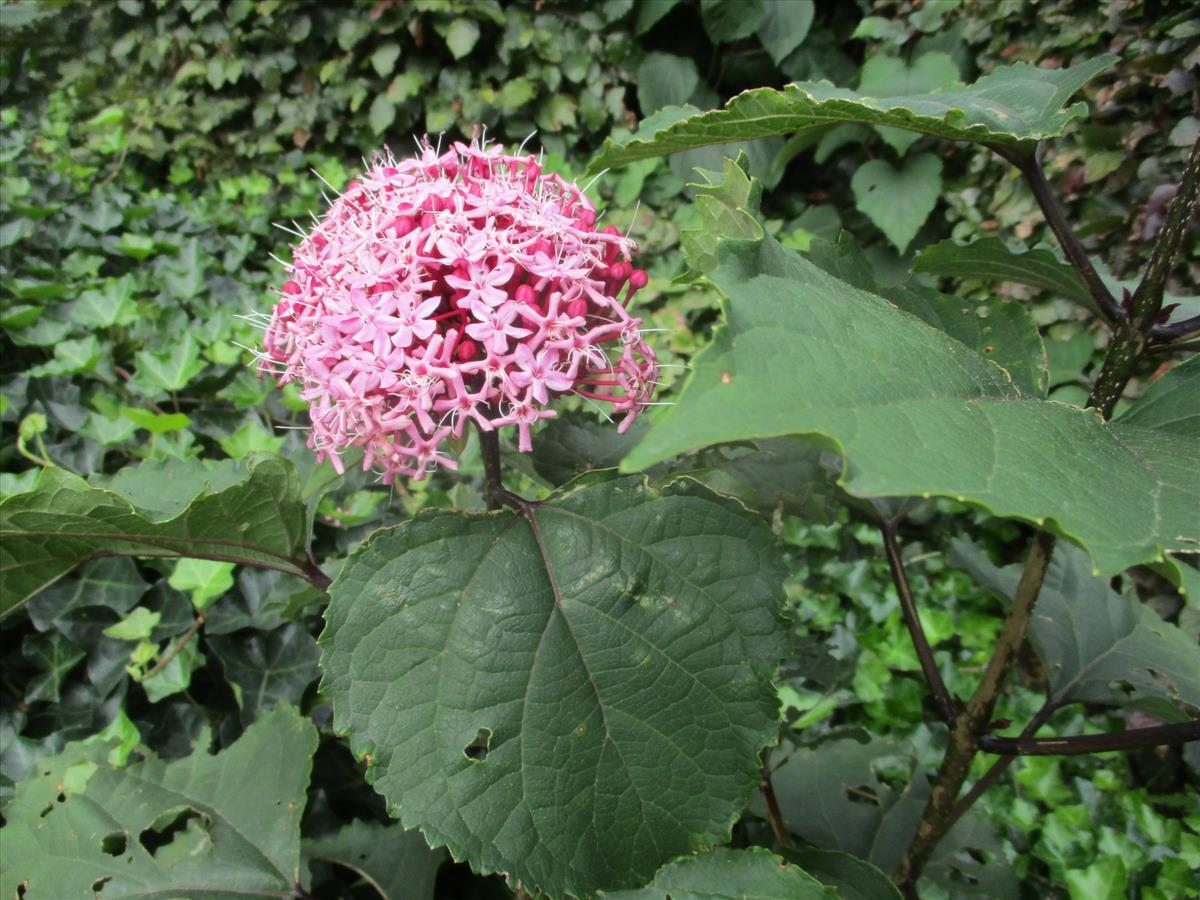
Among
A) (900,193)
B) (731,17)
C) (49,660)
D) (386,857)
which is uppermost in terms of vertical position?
(731,17)

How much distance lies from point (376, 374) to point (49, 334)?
1.55 m

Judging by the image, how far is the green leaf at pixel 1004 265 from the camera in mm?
771

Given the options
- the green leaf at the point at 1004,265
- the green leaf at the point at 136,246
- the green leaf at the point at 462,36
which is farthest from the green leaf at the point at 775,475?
the green leaf at the point at 462,36

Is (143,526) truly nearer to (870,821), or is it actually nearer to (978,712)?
(978,712)

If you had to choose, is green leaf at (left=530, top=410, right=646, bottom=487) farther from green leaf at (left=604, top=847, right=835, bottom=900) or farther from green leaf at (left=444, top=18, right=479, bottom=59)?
green leaf at (left=444, top=18, right=479, bottom=59)

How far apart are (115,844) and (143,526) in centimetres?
55

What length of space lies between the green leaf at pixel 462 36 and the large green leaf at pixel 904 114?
2.71 m

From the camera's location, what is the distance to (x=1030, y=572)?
0.78 metres

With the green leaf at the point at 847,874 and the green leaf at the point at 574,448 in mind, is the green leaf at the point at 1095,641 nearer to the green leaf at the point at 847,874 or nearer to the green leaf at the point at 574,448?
the green leaf at the point at 847,874

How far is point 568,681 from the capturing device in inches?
25.9

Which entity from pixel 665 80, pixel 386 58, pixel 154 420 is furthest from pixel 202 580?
pixel 386 58

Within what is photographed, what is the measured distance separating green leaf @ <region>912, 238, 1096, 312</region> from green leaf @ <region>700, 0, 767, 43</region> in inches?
89.7

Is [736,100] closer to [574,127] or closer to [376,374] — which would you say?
[376,374]

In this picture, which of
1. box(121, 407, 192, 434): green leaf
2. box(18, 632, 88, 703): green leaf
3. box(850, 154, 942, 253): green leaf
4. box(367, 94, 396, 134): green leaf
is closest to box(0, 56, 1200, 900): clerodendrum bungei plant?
box(18, 632, 88, 703): green leaf
